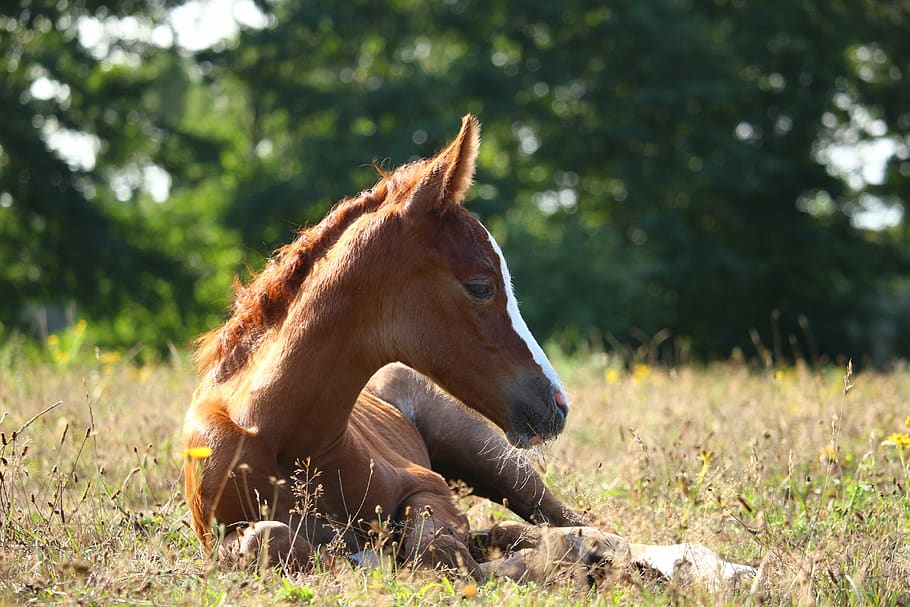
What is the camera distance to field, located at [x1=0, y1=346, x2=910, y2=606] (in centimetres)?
347

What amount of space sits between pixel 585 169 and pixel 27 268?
14.3 meters

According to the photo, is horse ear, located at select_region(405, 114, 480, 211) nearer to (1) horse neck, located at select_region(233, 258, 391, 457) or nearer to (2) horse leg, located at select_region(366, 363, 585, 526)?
(1) horse neck, located at select_region(233, 258, 391, 457)

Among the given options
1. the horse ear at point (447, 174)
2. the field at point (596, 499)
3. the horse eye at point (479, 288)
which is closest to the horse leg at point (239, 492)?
the field at point (596, 499)

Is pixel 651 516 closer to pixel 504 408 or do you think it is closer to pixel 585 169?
pixel 504 408

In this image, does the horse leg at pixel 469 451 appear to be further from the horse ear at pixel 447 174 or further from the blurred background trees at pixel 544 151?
the blurred background trees at pixel 544 151

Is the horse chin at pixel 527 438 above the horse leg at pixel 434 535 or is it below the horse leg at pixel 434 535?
above

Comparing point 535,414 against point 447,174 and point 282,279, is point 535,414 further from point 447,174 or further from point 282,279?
point 282,279

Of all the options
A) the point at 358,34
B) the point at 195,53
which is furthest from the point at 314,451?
the point at 358,34

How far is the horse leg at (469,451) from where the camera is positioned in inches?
194

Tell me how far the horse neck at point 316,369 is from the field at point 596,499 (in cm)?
58

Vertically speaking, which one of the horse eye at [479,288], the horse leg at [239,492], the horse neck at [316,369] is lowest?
the horse leg at [239,492]

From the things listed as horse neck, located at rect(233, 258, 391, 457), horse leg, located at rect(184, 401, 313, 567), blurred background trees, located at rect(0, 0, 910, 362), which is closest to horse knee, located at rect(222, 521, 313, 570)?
horse leg, located at rect(184, 401, 313, 567)

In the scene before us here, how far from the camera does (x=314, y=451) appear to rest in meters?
4.06

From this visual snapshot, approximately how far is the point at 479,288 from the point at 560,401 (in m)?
0.54
